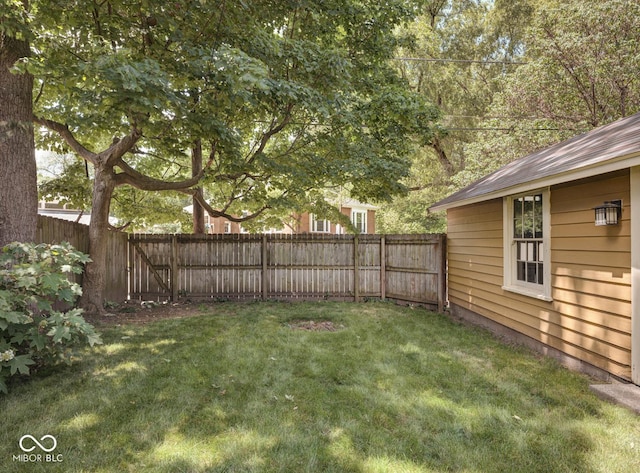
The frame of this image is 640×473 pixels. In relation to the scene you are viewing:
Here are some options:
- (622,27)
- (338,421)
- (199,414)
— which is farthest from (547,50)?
(199,414)

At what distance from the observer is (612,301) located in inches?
134

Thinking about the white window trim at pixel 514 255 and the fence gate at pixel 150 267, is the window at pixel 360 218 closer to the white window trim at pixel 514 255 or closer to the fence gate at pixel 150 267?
the fence gate at pixel 150 267

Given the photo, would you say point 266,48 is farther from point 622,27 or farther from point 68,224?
point 622,27

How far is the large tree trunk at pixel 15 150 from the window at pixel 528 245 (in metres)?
6.50

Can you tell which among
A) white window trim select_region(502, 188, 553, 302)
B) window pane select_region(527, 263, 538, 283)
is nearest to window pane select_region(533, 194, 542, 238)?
white window trim select_region(502, 188, 553, 302)

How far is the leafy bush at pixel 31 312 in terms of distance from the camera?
2.92 meters

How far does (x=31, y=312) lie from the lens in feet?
10.7

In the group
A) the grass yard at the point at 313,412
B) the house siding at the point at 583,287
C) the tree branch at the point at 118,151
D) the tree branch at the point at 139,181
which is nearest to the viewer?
the grass yard at the point at 313,412

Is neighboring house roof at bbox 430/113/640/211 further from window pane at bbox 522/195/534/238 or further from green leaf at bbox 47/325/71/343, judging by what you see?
green leaf at bbox 47/325/71/343

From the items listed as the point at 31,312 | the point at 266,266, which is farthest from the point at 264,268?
the point at 31,312

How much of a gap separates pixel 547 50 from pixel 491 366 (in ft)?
26.5

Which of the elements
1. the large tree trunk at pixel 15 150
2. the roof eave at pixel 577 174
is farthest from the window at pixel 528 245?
the large tree trunk at pixel 15 150

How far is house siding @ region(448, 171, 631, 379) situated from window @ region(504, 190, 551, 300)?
11 centimetres

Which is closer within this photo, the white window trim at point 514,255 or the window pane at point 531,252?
the white window trim at point 514,255
